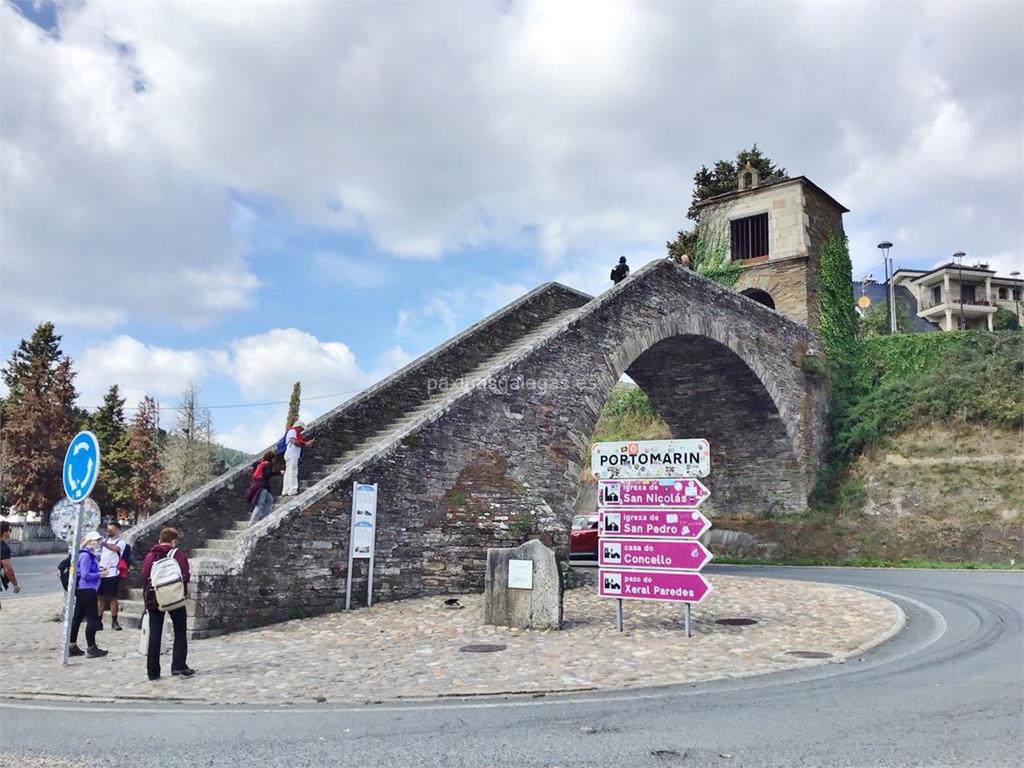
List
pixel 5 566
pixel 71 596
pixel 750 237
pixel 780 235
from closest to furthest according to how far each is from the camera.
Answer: pixel 71 596, pixel 5 566, pixel 780 235, pixel 750 237

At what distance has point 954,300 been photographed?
59.4m

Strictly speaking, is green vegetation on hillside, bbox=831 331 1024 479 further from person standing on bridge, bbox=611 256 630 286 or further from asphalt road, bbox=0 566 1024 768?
Answer: asphalt road, bbox=0 566 1024 768

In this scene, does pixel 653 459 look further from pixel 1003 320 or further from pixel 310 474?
pixel 1003 320

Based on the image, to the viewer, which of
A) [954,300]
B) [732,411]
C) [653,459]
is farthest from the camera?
[954,300]

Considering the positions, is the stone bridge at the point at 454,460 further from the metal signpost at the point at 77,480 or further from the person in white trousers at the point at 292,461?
the metal signpost at the point at 77,480

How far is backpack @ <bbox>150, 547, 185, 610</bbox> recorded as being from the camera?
23.2 ft

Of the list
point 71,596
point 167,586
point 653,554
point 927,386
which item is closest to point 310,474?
point 71,596

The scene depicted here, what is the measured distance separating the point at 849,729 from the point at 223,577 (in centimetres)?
717

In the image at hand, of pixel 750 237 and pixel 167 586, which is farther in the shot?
pixel 750 237

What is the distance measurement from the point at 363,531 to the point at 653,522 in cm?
413

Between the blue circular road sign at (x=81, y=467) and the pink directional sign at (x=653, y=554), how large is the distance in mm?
6085

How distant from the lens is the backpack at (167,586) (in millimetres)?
7086

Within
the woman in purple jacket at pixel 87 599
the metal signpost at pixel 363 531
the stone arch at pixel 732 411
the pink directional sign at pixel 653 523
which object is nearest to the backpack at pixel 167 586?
the woman in purple jacket at pixel 87 599

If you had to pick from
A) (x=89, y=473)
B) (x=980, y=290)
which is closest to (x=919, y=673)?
(x=89, y=473)
